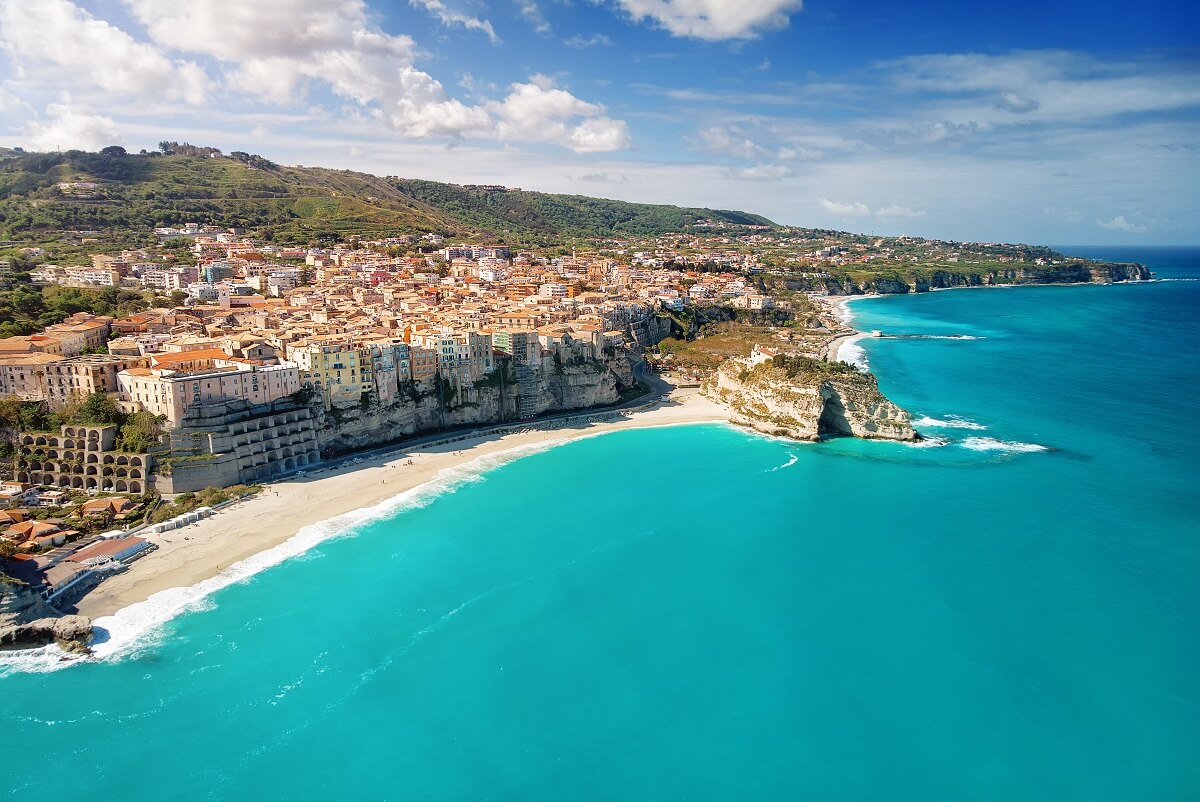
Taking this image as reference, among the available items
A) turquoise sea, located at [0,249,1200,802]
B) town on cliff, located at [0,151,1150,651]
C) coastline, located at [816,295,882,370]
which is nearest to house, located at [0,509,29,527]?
town on cliff, located at [0,151,1150,651]

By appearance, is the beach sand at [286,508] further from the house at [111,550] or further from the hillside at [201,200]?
the hillside at [201,200]

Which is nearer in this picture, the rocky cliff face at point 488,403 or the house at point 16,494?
the house at point 16,494

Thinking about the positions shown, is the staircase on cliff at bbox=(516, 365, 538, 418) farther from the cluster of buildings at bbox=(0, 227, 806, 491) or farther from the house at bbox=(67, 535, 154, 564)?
the house at bbox=(67, 535, 154, 564)

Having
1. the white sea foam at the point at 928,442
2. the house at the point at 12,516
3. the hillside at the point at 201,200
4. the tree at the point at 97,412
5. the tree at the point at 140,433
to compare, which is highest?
the hillside at the point at 201,200

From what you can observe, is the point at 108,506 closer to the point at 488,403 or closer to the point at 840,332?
the point at 488,403

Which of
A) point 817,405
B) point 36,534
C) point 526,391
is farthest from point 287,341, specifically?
point 817,405

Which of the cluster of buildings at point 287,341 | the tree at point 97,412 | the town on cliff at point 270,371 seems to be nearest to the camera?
the town on cliff at point 270,371

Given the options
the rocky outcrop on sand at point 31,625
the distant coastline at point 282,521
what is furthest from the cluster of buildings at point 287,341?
the rocky outcrop on sand at point 31,625

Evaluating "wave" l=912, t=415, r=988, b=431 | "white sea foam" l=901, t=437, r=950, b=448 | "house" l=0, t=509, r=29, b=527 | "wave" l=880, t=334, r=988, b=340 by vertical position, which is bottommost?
"house" l=0, t=509, r=29, b=527
